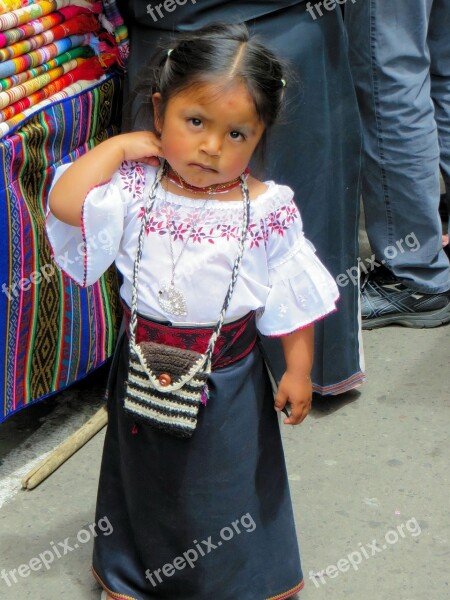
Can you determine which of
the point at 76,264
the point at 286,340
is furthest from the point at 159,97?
the point at 286,340

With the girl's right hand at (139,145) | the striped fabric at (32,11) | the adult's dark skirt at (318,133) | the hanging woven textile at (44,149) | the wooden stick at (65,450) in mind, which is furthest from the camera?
the wooden stick at (65,450)

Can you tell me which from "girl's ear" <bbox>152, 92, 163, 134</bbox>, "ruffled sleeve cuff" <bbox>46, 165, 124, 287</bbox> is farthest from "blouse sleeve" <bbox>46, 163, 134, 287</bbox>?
"girl's ear" <bbox>152, 92, 163, 134</bbox>

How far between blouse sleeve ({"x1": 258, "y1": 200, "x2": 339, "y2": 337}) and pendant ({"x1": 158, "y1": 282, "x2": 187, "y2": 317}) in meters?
0.19

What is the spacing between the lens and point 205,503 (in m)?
2.19

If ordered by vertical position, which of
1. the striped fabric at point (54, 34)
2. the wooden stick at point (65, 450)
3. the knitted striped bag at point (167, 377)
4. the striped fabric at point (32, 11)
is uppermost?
the striped fabric at point (32, 11)

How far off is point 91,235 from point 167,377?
0.33m

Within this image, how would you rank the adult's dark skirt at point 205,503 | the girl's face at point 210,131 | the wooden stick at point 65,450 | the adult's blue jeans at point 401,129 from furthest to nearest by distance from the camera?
the adult's blue jeans at point 401,129
the wooden stick at point 65,450
the adult's dark skirt at point 205,503
the girl's face at point 210,131

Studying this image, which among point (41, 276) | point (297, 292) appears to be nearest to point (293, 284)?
point (297, 292)

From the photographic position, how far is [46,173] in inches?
109

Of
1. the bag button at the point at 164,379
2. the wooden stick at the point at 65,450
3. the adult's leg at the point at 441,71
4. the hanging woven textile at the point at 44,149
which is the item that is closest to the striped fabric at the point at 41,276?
the hanging woven textile at the point at 44,149

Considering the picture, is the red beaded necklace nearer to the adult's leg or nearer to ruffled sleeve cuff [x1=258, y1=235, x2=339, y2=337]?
ruffled sleeve cuff [x1=258, y1=235, x2=339, y2=337]

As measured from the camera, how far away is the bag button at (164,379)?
6.78 feet

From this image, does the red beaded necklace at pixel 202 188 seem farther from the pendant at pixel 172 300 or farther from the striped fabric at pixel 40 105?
the striped fabric at pixel 40 105

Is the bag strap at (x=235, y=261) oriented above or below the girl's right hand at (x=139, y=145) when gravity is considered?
below
